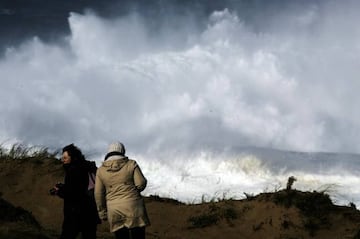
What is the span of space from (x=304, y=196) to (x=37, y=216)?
577 centimetres

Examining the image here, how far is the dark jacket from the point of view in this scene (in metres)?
7.92

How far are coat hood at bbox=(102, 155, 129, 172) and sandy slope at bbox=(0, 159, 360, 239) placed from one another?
5.61 metres

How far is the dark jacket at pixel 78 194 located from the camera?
312 inches

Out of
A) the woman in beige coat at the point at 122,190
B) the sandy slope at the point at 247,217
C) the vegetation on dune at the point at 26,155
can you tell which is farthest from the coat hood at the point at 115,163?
the vegetation on dune at the point at 26,155

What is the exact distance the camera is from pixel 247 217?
13766 mm

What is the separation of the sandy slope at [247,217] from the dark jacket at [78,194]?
4.55 metres

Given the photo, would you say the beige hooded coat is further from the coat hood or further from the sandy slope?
the sandy slope

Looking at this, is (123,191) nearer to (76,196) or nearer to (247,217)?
(76,196)

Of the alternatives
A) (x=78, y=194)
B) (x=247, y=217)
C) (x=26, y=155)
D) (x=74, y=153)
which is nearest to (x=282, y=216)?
(x=247, y=217)

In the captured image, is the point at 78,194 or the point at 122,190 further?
the point at 78,194

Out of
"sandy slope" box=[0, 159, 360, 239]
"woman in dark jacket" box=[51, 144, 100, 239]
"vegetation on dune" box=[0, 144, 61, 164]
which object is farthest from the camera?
"vegetation on dune" box=[0, 144, 61, 164]

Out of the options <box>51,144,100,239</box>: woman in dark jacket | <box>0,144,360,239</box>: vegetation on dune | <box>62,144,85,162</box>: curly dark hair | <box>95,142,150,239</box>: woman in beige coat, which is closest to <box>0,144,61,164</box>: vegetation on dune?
<box>0,144,360,239</box>: vegetation on dune

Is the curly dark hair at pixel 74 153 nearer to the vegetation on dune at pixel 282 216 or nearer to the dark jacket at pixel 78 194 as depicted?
the dark jacket at pixel 78 194

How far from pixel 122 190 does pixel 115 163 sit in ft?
0.98
